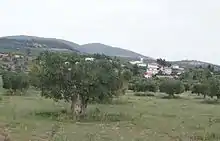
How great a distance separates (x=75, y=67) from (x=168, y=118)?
9.73m

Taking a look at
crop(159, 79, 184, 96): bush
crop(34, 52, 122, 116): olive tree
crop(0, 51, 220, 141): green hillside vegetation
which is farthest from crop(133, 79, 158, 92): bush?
crop(34, 52, 122, 116): olive tree

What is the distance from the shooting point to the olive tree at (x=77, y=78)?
136ft

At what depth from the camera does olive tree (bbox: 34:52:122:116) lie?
1633 inches

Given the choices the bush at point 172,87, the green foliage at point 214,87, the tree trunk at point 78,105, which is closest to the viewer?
the tree trunk at point 78,105

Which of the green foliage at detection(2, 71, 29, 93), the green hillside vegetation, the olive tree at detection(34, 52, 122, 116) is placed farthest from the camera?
the green foliage at detection(2, 71, 29, 93)

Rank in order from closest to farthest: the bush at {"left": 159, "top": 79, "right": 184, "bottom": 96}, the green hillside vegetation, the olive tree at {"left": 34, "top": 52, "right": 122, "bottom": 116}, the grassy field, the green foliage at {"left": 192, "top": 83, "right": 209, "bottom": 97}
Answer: the grassy field
the green hillside vegetation
the olive tree at {"left": 34, "top": 52, "right": 122, "bottom": 116}
the green foliage at {"left": 192, "top": 83, "right": 209, "bottom": 97}
the bush at {"left": 159, "top": 79, "right": 184, "bottom": 96}

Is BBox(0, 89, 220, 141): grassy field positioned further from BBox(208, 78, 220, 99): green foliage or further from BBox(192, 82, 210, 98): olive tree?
BBox(192, 82, 210, 98): olive tree

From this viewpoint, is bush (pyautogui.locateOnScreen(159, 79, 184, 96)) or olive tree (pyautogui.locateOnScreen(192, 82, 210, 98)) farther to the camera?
bush (pyautogui.locateOnScreen(159, 79, 184, 96))

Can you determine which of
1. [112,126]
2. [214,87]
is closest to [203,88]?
[214,87]

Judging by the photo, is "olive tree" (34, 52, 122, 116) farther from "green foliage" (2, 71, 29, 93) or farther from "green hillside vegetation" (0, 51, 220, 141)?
"green foliage" (2, 71, 29, 93)

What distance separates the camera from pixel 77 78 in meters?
41.6

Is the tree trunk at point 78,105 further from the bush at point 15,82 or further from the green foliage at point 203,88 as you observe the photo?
the green foliage at point 203,88

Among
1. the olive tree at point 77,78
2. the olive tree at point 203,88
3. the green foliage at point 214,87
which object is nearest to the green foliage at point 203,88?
the olive tree at point 203,88

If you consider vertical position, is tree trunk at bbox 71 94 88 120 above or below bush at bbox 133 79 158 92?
above
